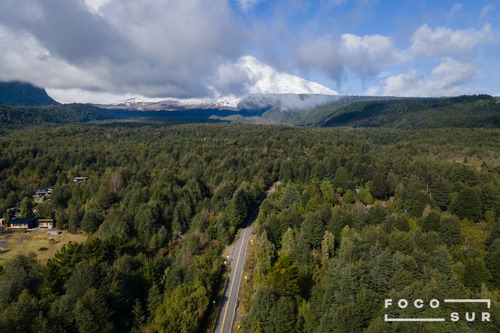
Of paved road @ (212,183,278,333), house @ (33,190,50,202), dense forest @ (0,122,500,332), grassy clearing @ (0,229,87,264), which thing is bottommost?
grassy clearing @ (0,229,87,264)

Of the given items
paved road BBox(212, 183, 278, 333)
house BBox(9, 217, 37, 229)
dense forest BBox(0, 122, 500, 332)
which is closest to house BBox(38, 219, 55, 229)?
house BBox(9, 217, 37, 229)

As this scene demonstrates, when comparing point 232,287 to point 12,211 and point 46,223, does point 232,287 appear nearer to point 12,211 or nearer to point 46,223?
point 46,223

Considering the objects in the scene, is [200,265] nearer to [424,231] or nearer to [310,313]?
[310,313]

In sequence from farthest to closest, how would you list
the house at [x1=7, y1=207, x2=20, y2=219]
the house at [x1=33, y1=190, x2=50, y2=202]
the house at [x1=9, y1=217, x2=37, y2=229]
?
the house at [x1=33, y1=190, x2=50, y2=202] < the house at [x1=7, y1=207, x2=20, y2=219] < the house at [x1=9, y1=217, x2=37, y2=229]

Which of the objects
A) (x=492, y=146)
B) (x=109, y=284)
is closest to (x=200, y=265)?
(x=109, y=284)

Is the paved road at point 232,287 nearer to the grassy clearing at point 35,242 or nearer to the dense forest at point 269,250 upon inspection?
the dense forest at point 269,250

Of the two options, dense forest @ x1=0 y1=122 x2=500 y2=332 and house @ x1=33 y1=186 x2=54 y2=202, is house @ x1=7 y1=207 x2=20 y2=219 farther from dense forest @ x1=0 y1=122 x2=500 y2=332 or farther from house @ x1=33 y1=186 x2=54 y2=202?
house @ x1=33 y1=186 x2=54 y2=202
